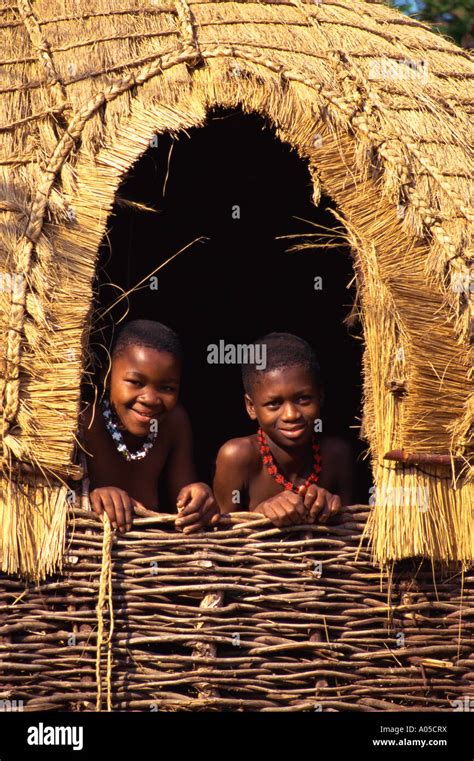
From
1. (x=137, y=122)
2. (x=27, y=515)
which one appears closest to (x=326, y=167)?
(x=137, y=122)

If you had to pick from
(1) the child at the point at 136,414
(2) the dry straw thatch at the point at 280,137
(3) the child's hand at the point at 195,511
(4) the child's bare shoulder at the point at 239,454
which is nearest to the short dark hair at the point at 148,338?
(1) the child at the point at 136,414

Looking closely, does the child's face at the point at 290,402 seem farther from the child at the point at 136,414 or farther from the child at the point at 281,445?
the child at the point at 136,414

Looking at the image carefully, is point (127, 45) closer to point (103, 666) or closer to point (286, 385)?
point (286, 385)

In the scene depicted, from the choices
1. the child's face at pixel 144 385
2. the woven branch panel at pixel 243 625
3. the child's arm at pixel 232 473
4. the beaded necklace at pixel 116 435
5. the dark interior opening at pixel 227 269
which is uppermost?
the dark interior opening at pixel 227 269

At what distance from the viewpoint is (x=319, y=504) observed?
4863 millimetres

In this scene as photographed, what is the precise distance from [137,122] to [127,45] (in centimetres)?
53

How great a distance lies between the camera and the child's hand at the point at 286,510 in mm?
4832

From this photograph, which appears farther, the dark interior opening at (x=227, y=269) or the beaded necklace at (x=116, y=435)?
the dark interior opening at (x=227, y=269)

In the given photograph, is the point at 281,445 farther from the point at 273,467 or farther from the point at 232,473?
the point at 232,473

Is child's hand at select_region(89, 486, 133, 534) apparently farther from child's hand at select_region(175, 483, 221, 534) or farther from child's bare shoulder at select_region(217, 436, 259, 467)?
child's bare shoulder at select_region(217, 436, 259, 467)

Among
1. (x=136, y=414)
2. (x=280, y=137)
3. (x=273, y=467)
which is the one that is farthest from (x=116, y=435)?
(x=280, y=137)

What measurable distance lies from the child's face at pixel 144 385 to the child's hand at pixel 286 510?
2.72ft

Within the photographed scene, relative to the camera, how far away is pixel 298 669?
15.9 feet

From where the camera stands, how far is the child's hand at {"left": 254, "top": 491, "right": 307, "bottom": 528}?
4.83 meters
